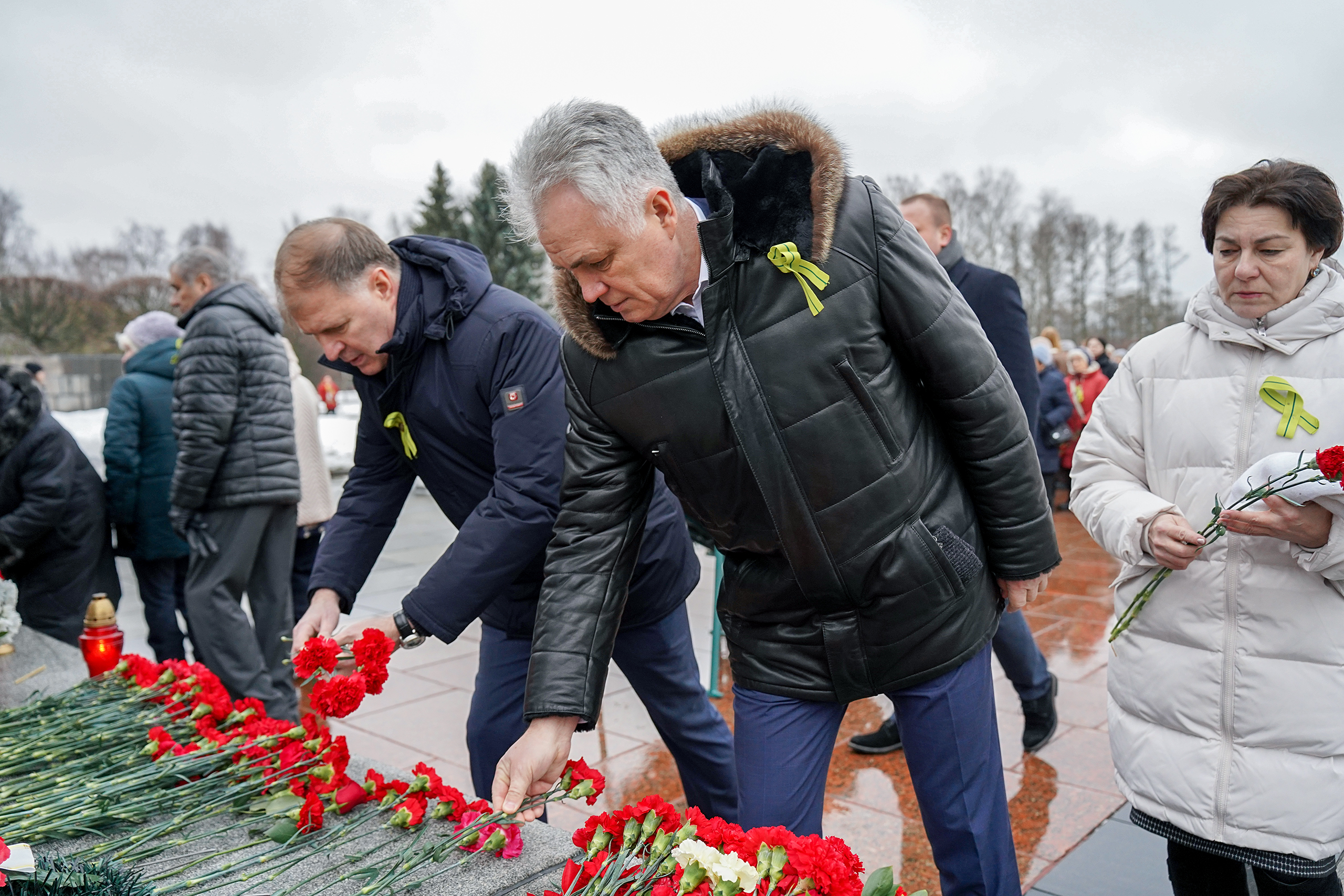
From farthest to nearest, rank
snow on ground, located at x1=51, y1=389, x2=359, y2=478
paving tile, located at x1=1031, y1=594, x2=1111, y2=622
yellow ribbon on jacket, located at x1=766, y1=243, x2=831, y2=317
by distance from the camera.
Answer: snow on ground, located at x1=51, y1=389, x2=359, y2=478
paving tile, located at x1=1031, y1=594, x2=1111, y2=622
yellow ribbon on jacket, located at x1=766, y1=243, x2=831, y2=317

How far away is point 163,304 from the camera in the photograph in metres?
28.0

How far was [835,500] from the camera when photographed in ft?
6.15

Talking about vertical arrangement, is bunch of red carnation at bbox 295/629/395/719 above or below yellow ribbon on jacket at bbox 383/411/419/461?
below

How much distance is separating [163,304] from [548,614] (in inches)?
1164

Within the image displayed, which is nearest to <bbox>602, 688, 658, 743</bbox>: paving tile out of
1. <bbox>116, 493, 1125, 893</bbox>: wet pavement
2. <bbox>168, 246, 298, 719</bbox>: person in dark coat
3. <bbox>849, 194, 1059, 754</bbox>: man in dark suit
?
<bbox>116, 493, 1125, 893</bbox>: wet pavement

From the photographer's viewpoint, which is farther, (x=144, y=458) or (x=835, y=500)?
(x=144, y=458)

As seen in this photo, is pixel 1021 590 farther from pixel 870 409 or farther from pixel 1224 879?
pixel 1224 879

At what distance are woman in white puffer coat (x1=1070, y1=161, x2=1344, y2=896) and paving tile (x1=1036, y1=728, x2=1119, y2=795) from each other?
1337 millimetres

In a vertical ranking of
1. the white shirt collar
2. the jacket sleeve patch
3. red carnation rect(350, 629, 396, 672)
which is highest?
the white shirt collar

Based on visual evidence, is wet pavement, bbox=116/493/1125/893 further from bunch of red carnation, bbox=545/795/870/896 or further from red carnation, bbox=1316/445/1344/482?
red carnation, bbox=1316/445/1344/482

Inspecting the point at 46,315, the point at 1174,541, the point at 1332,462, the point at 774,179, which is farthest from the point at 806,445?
the point at 46,315

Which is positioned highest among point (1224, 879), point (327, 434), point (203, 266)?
point (203, 266)

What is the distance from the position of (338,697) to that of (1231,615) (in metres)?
1.83

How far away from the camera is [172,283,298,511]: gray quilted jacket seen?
4.23 meters
